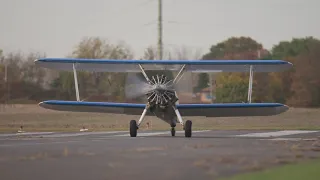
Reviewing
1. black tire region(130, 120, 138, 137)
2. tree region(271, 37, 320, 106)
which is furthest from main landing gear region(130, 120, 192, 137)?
tree region(271, 37, 320, 106)

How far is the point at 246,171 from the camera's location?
9180mm

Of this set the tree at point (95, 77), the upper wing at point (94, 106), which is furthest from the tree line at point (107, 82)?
the upper wing at point (94, 106)

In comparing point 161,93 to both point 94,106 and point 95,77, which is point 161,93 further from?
point 95,77

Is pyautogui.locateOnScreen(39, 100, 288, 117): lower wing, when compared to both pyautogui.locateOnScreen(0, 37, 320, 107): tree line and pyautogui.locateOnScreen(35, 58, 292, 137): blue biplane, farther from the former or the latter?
pyautogui.locateOnScreen(0, 37, 320, 107): tree line

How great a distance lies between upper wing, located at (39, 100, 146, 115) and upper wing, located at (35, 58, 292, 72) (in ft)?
5.02

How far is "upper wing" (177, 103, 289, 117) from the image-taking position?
2323 cm

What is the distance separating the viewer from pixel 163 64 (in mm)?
23609

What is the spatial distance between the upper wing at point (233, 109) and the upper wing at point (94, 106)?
1.85 metres

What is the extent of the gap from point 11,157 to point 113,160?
2.14 metres

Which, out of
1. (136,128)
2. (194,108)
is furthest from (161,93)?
(194,108)

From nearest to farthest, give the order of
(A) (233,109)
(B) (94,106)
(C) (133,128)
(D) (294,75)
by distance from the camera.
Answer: (C) (133,128)
(A) (233,109)
(B) (94,106)
(D) (294,75)

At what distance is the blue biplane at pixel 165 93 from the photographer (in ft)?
72.7

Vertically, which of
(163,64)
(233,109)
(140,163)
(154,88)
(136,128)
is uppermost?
(163,64)

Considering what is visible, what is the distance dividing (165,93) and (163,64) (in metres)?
2.01
